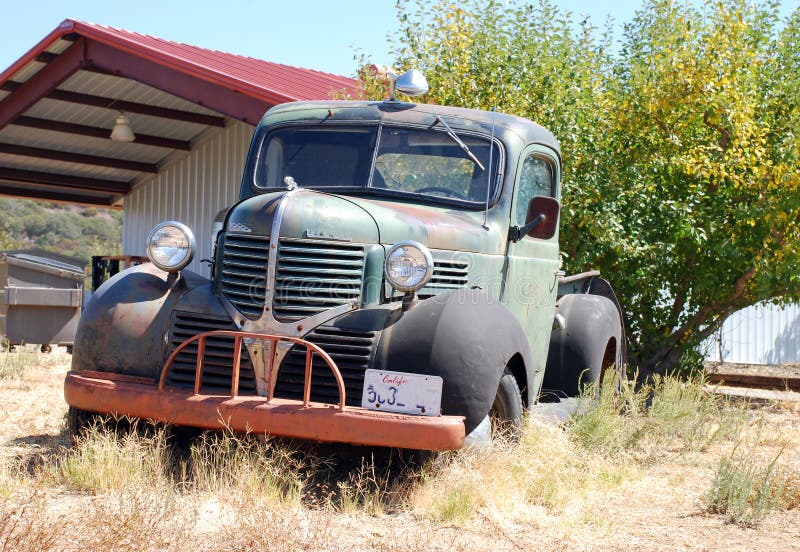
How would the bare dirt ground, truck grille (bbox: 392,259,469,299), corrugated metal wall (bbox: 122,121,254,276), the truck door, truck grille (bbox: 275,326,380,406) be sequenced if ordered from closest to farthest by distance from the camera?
the bare dirt ground, truck grille (bbox: 275,326,380,406), truck grille (bbox: 392,259,469,299), the truck door, corrugated metal wall (bbox: 122,121,254,276)

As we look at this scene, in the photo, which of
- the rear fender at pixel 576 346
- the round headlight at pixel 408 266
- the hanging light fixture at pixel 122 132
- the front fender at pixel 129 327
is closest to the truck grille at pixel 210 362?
the front fender at pixel 129 327

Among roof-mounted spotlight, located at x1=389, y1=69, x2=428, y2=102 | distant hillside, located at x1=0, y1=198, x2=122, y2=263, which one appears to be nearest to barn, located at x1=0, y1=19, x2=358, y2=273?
roof-mounted spotlight, located at x1=389, y1=69, x2=428, y2=102

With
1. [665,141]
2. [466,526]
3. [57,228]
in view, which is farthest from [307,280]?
[57,228]

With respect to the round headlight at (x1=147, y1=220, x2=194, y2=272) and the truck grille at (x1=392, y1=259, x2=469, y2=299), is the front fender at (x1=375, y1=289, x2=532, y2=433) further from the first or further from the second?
the round headlight at (x1=147, y1=220, x2=194, y2=272)

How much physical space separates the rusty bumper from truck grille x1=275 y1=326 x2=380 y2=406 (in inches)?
8.7

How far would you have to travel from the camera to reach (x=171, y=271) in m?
5.87

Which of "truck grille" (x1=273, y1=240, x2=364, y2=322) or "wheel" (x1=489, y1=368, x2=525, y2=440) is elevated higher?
"truck grille" (x1=273, y1=240, x2=364, y2=322)

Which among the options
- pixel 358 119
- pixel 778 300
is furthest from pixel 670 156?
pixel 358 119

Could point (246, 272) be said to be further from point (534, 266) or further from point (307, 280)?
point (534, 266)

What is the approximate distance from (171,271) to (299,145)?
1.51 m

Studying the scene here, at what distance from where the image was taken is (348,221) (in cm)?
558

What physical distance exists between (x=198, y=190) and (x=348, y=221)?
12.8 meters

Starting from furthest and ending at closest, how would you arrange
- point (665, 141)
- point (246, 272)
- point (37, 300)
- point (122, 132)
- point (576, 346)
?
point (122, 132) → point (37, 300) → point (665, 141) → point (576, 346) → point (246, 272)

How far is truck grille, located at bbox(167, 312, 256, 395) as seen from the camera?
5.46 metres
